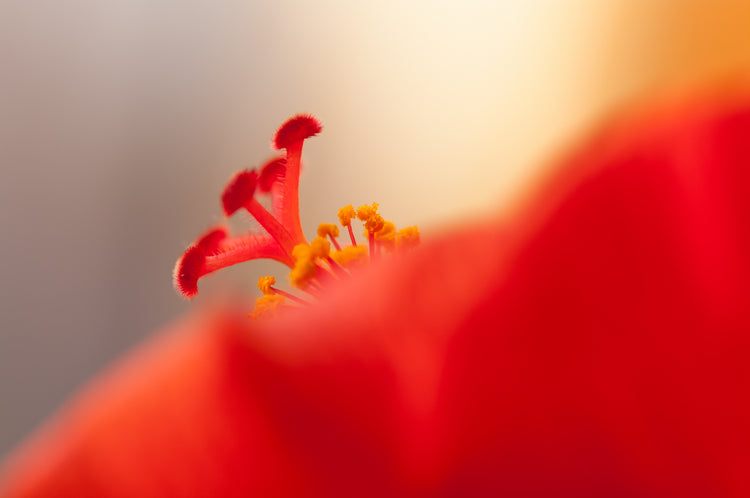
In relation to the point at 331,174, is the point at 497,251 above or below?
below

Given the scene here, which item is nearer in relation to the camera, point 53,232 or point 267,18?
point 267,18

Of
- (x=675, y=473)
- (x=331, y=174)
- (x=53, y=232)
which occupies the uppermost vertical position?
(x=53, y=232)

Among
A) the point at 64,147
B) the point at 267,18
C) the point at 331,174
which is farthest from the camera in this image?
the point at 64,147

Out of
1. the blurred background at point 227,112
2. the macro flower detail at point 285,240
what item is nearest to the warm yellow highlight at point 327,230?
the macro flower detail at point 285,240

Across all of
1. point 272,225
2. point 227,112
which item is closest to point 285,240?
point 272,225

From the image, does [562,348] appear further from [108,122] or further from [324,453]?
[108,122]

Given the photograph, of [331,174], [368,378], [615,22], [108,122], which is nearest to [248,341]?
[368,378]

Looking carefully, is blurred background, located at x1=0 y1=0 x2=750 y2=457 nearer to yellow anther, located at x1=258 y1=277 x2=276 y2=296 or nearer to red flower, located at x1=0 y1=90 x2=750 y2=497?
yellow anther, located at x1=258 y1=277 x2=276 y2=296
